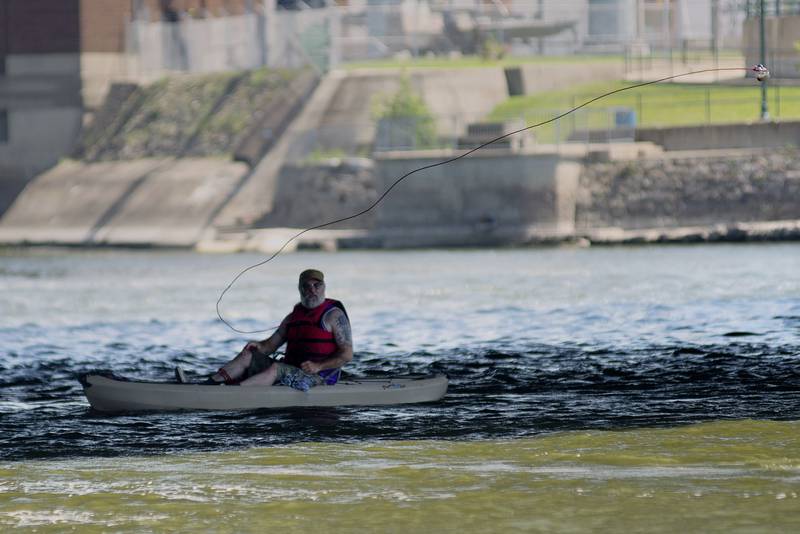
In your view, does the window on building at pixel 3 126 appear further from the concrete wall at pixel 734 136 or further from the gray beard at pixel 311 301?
the gray beard at pixel 311 301

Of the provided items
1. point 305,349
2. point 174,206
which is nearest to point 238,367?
point 305,349

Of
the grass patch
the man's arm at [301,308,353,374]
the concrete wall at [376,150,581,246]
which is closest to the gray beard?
the man's arm at [301,308,353,374]

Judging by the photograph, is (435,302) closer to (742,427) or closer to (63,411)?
(63,411)

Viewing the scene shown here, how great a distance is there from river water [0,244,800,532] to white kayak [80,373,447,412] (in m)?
0.15

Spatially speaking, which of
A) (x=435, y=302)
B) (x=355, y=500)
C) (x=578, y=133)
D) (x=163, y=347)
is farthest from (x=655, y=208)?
(x=355, y=500)

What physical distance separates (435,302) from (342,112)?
26795 mm

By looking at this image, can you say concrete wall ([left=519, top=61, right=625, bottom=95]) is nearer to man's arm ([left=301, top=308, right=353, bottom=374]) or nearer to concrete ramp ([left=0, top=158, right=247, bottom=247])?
concrete ramp ([left=0, top=158, right=247, bottom=247])

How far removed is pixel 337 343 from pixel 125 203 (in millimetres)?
43745

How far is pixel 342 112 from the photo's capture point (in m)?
58.9

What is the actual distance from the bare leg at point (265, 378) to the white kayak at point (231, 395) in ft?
0.19

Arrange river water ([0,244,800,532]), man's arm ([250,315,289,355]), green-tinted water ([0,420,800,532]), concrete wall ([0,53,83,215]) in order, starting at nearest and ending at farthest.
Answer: green-tinted water ([0,420,800,532])
river water ([0,244,800,532])
man's arm ([250,315,289,355])
concrete wall ([0,53,83,215])

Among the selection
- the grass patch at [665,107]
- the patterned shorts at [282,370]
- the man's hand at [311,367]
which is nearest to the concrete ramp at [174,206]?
the grass patch at [665,107]

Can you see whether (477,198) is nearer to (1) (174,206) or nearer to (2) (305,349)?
(1) (174,206)

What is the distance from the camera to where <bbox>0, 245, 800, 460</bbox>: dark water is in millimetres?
16469
